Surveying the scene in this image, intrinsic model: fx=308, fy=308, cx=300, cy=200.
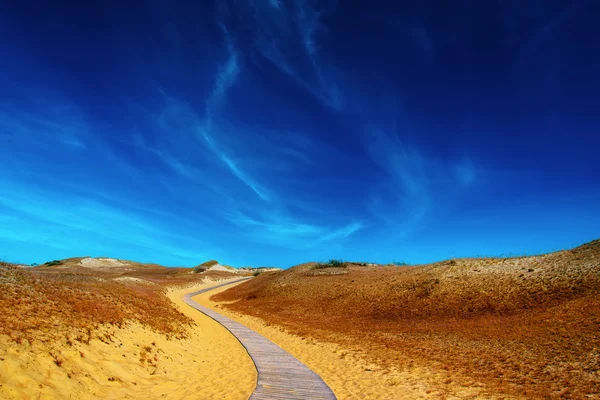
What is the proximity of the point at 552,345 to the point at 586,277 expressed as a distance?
11578 millimetres

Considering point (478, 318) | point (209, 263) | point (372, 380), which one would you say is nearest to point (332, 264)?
point (478, 318)

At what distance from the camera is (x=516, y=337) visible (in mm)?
18359

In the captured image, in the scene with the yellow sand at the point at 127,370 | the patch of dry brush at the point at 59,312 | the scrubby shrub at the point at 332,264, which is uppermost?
the scrubby shrub at the point at 332,264

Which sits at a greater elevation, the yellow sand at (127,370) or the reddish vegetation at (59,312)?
the reddish vegetation at (59,312)

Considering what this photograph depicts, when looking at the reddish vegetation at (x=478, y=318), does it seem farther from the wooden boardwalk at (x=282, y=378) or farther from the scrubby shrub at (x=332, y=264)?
the scrubby shrub at (x=332, y=264)

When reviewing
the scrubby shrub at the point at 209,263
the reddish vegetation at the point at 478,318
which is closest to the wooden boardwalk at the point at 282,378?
the reddish vegetation at the point at 478,318

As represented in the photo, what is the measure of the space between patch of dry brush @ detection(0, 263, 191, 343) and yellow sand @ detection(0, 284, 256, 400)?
2.54ft

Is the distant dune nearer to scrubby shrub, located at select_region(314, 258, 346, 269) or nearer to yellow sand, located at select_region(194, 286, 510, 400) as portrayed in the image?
yellow sand, located at select_region(194, 286, 510, 400)

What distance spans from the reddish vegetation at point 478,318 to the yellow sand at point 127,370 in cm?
830

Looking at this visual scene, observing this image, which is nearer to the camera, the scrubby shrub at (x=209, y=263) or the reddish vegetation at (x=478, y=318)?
the reddish vegetation at (x=478, y=318)

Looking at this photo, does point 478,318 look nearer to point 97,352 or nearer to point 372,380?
point 372,380

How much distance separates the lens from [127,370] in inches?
463

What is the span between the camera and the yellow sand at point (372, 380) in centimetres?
1171

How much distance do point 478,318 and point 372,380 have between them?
47.5ft
